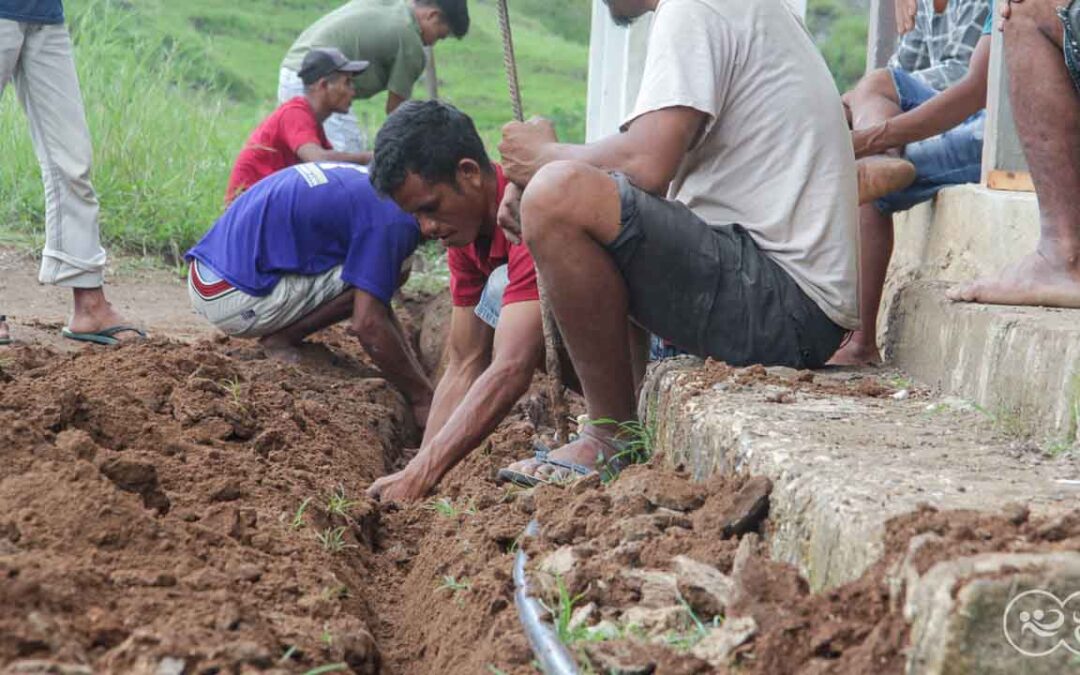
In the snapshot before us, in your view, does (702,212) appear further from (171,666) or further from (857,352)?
(171,666)

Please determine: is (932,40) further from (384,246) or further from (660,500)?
(660,500)

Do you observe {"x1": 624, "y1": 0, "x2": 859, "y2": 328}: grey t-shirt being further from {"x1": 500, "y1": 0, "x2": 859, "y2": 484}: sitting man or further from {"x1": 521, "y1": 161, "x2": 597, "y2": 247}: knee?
{"x1": 521, "y1": 161, "x2": 597, "y2": 247}: knee

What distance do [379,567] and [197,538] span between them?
0.82m

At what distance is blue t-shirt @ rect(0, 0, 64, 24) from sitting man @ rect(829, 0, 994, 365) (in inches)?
116

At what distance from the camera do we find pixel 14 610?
1.85 m

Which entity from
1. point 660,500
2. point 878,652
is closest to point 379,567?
point 660,500

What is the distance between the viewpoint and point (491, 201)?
4168 millimetres

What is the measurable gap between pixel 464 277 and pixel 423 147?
0.57 m

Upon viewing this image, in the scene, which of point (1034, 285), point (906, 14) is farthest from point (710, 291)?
point (906, 14)

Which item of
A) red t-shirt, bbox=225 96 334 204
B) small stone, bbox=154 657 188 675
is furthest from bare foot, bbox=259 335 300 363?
small stone, bbox=154 657 188 675

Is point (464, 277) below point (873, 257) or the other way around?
below

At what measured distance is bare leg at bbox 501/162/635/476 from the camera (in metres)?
3.05

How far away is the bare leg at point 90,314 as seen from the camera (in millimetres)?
5164

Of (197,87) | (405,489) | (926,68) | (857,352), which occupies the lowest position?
(197,87)
